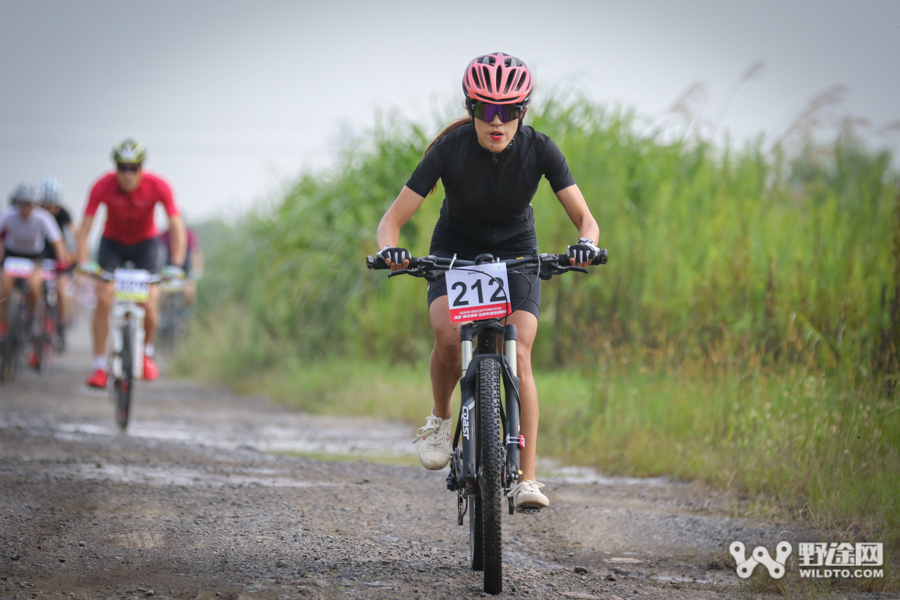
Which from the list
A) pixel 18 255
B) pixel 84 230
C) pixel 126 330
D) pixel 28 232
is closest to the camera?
pixel 126 330

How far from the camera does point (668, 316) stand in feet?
32.6

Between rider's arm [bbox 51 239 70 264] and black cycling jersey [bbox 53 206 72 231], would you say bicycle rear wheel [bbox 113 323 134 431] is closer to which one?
rider's arm [bbox 51 239 70 264]

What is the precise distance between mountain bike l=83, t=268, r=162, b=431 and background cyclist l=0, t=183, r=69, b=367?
3.98m

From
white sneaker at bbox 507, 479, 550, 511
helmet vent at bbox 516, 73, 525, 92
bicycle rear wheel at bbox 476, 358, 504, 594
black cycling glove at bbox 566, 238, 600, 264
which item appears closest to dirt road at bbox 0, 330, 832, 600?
bicycle rear wheel at bbox 476, 358, 504, 594

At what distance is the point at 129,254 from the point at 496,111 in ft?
20.5

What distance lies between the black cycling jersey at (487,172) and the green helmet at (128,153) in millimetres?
5363

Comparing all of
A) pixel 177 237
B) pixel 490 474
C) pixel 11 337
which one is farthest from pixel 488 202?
Answer: pixel 11 337

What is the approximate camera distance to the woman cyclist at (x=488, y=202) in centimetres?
459

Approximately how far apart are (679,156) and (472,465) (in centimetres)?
930

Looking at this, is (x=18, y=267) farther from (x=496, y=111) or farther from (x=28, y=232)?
(x=496, y=111)

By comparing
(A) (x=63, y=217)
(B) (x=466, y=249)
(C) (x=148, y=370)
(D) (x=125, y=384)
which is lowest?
(D) (x=125, y=384)

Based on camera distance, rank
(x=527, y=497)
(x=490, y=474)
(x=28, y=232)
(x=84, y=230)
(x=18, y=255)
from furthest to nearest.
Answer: (x=18, y=255) → (x=28, y=232) → (x=84, y=230) → (x=527, y=497) → (x=490, y=474)

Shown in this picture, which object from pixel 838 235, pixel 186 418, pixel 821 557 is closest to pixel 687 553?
pixel 821 557

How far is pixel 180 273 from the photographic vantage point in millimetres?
9617
